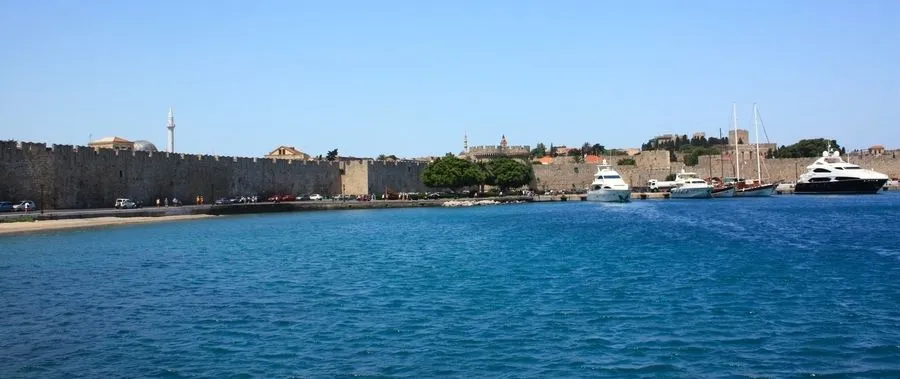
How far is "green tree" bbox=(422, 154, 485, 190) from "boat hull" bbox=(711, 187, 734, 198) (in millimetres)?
16513

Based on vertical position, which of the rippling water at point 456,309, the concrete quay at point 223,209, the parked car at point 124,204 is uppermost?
the parked car at point 124,204

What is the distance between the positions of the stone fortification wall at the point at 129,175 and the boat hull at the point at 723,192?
27992 millimetres

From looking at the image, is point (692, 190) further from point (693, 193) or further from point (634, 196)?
point (634, 196)

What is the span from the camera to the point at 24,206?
101 feet

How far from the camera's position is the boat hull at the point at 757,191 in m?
59.9

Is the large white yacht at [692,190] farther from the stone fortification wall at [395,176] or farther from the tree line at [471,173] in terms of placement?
the stone fortification wall at [395,176]

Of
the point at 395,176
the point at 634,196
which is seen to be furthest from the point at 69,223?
the point at 634,196

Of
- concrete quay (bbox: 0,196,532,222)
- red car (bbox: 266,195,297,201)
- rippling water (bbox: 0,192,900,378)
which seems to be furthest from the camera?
red car (bbox: 266,195,297,201)

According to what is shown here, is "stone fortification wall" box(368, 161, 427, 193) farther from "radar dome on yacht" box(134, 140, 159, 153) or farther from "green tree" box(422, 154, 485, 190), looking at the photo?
"radar dome on yacht" box(134, 140, 159, 153)

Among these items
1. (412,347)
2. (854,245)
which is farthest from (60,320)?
(854,245)

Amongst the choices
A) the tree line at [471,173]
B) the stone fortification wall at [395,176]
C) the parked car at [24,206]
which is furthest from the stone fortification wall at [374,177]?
the parked car at [24,206]

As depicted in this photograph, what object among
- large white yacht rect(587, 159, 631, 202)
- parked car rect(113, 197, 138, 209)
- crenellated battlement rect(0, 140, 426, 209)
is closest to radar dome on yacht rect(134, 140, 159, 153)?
crenellated battlement rect(0, 140, 426, 209)

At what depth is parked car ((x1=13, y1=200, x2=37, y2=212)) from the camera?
30.6 m

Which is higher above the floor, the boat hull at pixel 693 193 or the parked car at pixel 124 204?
the parked car at pixel 124 204
